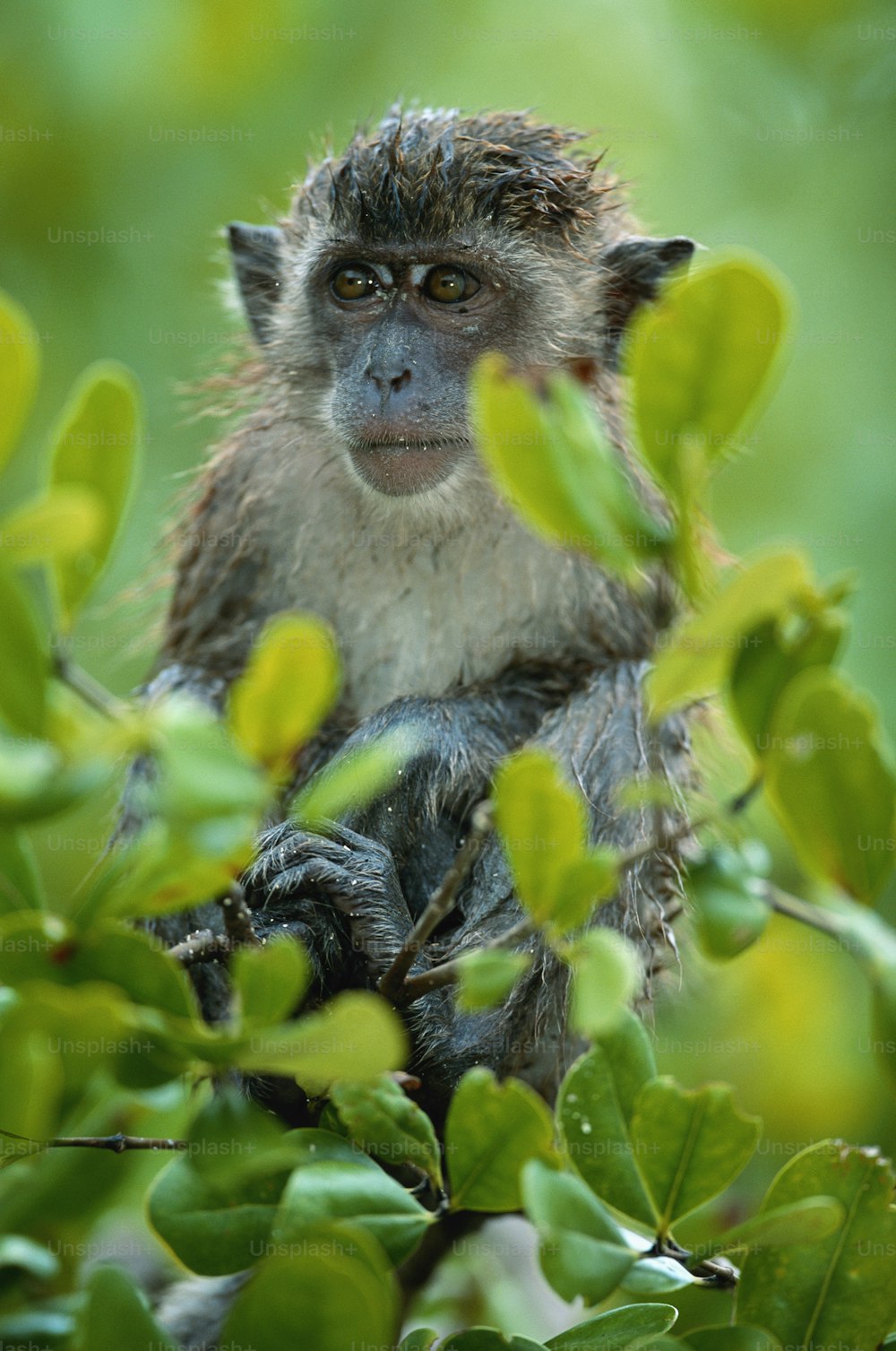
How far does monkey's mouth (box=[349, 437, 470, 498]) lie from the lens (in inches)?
151

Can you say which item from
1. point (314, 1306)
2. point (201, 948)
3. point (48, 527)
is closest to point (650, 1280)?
point (314, 1306)

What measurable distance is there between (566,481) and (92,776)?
46 centimetres

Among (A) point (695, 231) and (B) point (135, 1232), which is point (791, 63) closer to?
(A) point (695, 231)

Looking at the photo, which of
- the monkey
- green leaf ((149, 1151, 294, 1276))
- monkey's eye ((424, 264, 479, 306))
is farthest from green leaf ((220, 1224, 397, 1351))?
monkey's eye ((424, 264, 479, 306))

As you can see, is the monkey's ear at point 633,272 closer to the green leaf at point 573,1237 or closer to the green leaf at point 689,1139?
the green leaf at point 689,1139

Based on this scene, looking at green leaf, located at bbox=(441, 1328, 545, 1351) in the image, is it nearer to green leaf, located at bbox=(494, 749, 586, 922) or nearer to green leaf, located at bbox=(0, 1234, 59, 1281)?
green leaf, located at bbox=(0, 1234, 59, 1281)

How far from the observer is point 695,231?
631 centimetres

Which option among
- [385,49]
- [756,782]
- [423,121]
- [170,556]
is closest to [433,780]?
[170,556]

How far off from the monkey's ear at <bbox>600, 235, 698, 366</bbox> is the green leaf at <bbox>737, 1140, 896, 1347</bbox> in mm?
2924

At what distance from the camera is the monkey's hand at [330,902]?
3.21 metres

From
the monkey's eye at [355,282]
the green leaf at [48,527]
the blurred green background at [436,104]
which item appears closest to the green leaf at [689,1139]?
the green leaf at [48,527]

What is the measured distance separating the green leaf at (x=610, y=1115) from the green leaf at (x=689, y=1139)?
28 mm

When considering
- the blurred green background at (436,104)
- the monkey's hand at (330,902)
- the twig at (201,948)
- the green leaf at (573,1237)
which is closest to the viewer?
the green leaf at (573,1237)

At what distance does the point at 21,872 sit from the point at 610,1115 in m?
0.74
